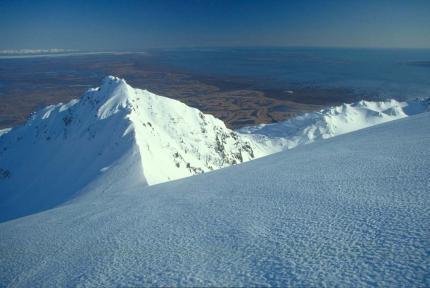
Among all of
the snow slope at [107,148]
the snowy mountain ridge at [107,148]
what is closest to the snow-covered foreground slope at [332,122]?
the snowy mountain ridge at [107,148]

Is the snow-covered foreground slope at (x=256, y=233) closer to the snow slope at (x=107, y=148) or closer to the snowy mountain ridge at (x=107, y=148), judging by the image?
the snowy mountain ridge at (x=107, y=148)

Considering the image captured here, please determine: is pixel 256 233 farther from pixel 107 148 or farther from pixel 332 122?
pixel 332 122

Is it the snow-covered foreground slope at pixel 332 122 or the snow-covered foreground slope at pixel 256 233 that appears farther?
the snow-covered foreground slope at pixel 332 122

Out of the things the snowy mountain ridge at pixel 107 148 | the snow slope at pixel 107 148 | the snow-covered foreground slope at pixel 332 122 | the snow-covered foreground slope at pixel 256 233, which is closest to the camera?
the snow-covered foreground slope at pixel 256 233

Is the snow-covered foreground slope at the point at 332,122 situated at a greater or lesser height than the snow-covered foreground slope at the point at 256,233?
lesser

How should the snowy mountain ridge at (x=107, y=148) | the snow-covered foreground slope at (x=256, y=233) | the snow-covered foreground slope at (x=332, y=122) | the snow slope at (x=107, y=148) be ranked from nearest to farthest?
the snow-covered foreground slope at (x=256, y=233)
the snowy mountain ridge at (x=107, y=148)
the snow slope at (x=107, y=148)
the snow-covered foreground slope at (x=332, y=122)

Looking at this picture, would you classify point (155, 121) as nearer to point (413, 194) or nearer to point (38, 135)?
point (38, 135)
